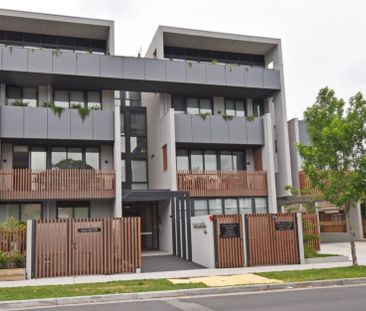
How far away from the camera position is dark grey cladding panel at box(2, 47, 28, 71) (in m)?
23.9

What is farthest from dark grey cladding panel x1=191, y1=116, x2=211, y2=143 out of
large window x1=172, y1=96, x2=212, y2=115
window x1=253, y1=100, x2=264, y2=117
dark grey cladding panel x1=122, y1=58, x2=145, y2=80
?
window x1=253, y1=100, x2=264, y2=117

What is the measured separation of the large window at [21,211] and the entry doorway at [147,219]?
16.9 ft

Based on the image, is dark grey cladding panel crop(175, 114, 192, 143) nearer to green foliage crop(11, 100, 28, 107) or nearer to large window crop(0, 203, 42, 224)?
green foliage crop(11, 100, 28, 107)

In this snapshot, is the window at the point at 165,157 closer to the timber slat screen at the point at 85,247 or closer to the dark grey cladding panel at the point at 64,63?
the dark grey cladding panel at the point at 64,63

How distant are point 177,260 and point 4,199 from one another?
9.27 m

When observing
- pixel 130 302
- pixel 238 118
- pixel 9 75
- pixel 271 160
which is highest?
pixel 9 75

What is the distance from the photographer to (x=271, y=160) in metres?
27.3

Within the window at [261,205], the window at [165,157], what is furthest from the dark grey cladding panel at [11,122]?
the window at [261,205]

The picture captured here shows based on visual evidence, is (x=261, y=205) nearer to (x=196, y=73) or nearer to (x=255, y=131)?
(x=255, y=131)

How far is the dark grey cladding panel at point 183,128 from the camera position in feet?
86.4

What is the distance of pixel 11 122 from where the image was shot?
24.1 meters

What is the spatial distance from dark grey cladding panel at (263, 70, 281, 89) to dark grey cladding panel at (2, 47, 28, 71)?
535 inches

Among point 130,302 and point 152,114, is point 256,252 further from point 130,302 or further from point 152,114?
point 152,114

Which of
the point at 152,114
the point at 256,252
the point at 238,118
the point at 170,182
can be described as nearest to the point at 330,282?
the point at 256,252
